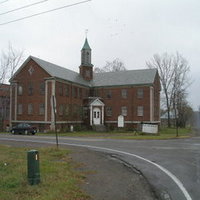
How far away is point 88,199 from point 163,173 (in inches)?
163

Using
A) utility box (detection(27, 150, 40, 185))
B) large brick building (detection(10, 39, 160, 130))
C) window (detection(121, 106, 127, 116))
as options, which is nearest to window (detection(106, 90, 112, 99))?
large brick building (detection(10, 39, 160, 130))

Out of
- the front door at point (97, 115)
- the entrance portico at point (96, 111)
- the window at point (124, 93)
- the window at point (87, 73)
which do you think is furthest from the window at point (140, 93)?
the window at point (87, 73)

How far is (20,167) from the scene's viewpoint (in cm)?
1072

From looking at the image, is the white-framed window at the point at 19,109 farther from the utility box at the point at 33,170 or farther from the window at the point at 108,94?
the utility box at the point at 33,170

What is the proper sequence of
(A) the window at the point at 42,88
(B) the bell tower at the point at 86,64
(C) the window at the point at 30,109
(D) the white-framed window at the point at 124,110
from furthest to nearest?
(B) the bell tower at the point at 86,64, (D) the white-framed window at the point at 124,110, (C) the window at the point at 30,109, (A) the window at the point at 42,88

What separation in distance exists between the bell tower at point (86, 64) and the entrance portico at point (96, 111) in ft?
21.0

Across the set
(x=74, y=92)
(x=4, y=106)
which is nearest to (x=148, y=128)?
(x=74, y=92)

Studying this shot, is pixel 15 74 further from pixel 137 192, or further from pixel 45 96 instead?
pixel 137 192

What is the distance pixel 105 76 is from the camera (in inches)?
2138

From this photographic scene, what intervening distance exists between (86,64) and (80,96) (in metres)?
7.24

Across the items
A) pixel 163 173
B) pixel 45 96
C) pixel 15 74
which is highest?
pixel 15 74

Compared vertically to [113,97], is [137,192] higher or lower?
lower

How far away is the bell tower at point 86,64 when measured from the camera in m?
54.2

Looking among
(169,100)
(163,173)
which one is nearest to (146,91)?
(169,100)
